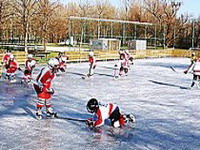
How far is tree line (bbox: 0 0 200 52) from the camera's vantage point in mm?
31141

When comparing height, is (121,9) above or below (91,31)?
above

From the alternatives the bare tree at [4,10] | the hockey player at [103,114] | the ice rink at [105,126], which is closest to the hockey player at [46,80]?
the ice rink at [105,126]

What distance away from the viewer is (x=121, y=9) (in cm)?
5622

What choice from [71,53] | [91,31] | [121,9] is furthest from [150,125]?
[121,9]

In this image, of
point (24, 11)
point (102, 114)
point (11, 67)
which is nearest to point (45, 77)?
point (102, 114)

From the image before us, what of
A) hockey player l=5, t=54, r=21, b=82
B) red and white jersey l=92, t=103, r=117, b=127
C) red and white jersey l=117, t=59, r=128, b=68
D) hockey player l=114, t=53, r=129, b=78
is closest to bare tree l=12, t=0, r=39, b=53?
hockey player l=114, t=53, r=129, b=78

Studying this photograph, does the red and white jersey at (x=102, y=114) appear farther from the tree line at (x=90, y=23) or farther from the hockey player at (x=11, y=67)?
the tree line at (x=90, y=23)

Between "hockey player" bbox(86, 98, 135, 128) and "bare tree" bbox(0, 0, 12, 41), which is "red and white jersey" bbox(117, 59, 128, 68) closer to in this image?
"hockey player" bbox(86, 98, 135, 128)

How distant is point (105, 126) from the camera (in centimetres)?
716

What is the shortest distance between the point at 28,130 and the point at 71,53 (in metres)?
18.4

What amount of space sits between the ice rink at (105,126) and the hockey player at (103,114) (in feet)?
0.54

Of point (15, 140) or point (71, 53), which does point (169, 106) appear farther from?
point (71, 53)

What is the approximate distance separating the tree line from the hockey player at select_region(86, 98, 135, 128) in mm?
22608

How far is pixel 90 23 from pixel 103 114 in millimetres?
37359
